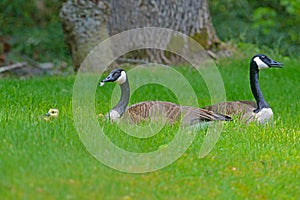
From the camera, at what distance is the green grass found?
17.4 feet

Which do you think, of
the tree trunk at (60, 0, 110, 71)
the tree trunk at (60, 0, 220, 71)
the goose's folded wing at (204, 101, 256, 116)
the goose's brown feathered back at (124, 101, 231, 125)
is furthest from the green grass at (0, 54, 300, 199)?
the tree trunk at (60, 0, 220, 71)

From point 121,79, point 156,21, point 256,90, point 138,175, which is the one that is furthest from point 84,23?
point 138,175

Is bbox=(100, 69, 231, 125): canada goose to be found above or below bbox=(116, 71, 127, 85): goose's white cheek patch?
below

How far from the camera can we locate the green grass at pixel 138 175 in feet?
17.4

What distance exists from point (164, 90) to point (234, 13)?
9.23m

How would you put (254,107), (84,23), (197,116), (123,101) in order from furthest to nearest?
(84,23), (254,107), (123,101), (197,116)

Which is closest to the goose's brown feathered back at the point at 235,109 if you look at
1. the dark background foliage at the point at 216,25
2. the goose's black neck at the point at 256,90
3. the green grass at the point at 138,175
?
the goose's black neck at the point at 256,90

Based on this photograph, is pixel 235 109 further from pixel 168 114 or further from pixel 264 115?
pixel 168 114

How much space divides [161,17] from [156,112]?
664cm

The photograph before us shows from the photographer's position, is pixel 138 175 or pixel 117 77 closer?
pixel 138 175

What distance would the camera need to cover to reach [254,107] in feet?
30.0

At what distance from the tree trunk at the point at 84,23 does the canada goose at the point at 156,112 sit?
5048 millimetres

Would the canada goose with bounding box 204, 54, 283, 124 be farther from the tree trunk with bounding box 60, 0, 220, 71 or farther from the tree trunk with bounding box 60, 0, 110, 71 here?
the tree trunk with bounding box 60, 0, 220, 71

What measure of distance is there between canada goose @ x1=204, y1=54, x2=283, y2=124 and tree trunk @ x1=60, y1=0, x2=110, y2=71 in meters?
4.61
